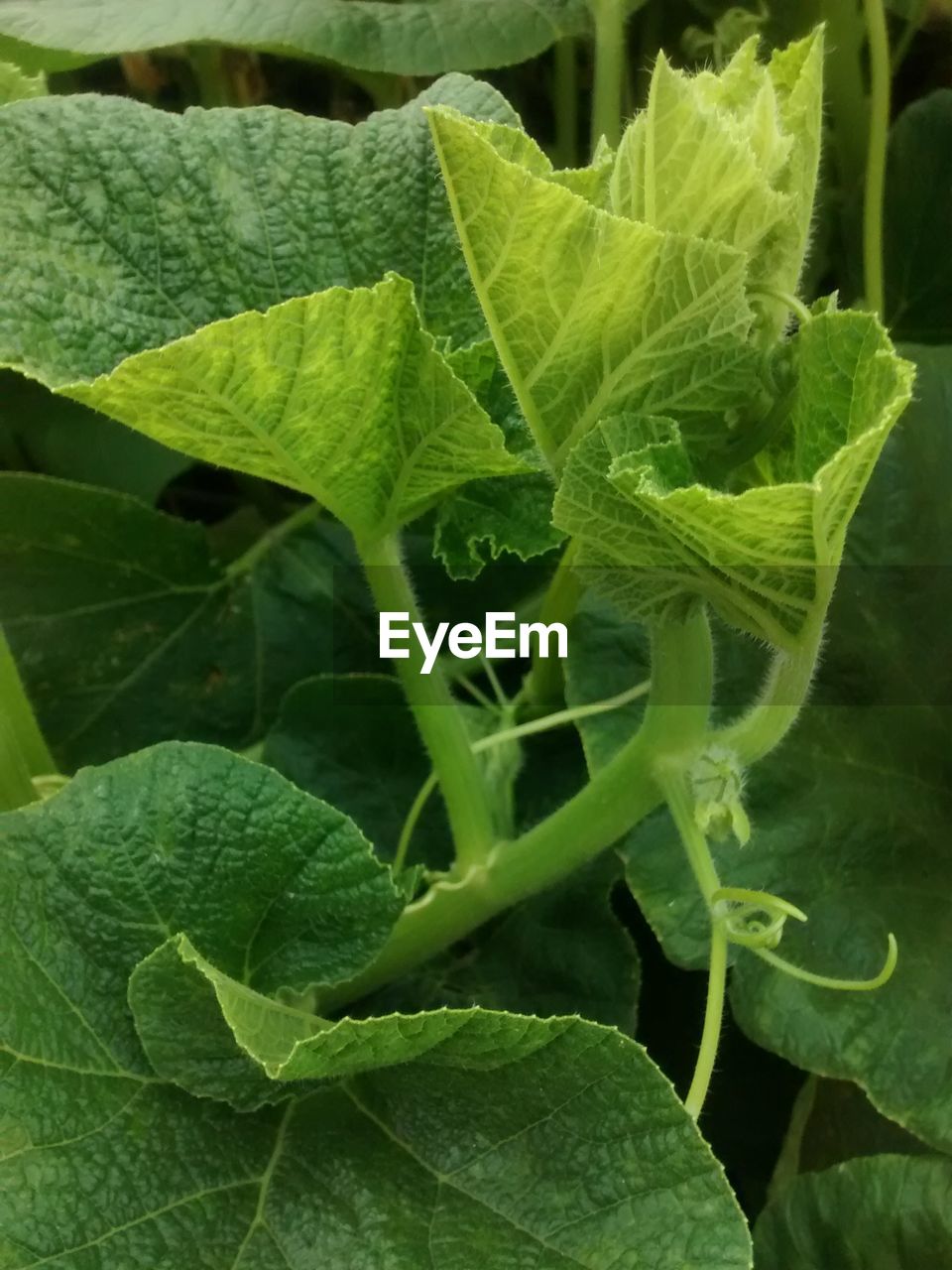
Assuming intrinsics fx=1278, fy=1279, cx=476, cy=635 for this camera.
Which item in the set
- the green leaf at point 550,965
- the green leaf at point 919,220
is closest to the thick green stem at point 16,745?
the green leaf at point 550,965

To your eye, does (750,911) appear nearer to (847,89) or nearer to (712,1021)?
(712,1021)

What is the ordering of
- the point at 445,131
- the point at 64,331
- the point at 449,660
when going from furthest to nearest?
the point at 449,660, the point at 64,331, the point at 445,131

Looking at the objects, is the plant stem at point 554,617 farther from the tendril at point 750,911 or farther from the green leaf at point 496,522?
the tendril at point 750,911

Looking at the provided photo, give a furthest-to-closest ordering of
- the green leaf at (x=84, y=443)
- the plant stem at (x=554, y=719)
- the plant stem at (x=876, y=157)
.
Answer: the green leaf at (x=84, y=443)
the plant stem at (x=876, y=157)
the plant stem at (x=554, y=719)

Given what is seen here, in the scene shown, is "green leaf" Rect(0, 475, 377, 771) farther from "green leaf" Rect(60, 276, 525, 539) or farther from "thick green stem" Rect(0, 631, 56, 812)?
"green leaf" Rect(60, 276, 525, 539)

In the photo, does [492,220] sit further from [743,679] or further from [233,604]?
[233,604]

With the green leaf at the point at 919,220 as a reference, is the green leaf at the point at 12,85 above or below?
above

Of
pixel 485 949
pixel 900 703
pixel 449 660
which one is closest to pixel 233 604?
pixel 449 660
